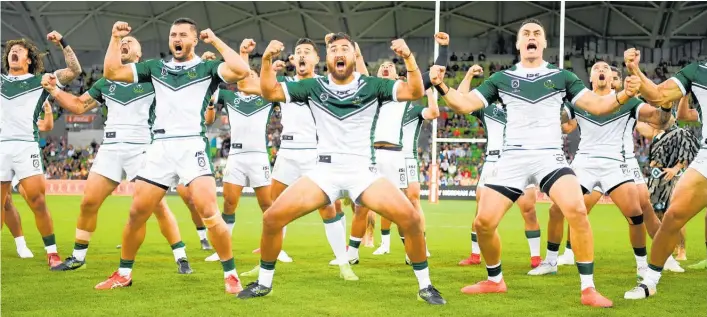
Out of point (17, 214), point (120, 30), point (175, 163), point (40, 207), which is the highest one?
point (120, 30)

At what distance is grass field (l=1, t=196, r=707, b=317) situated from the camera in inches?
259

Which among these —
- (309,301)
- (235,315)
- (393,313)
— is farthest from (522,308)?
(235,315)

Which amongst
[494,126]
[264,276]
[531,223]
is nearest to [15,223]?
[264,276]

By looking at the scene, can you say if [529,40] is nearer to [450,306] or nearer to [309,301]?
[450,306]

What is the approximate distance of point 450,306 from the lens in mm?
6809

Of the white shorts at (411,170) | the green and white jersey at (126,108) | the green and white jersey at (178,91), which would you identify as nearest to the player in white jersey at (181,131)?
the green and white jersey at (178,91)

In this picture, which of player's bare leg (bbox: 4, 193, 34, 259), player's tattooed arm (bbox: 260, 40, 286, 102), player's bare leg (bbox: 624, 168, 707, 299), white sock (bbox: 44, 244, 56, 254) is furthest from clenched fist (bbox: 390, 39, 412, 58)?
player's bare leg (bbox: 4, 193, 34, 259)

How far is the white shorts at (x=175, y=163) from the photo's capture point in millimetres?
7211

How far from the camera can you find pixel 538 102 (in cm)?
721

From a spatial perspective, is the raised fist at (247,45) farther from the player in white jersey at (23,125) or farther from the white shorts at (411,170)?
the white shorts at (411,170)

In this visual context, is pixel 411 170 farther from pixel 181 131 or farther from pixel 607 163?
pixel 181 131

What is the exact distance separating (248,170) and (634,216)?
5040 mm

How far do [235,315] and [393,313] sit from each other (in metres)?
1.35

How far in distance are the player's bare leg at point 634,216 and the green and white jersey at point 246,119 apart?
4.79 meters
